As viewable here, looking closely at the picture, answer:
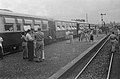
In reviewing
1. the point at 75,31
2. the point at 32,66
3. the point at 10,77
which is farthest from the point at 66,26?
the point at 10,77

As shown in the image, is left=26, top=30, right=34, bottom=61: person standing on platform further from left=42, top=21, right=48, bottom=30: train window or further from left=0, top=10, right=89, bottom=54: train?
left=42, top=21, right=48, bottom=30: train window

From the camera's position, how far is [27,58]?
11.6m

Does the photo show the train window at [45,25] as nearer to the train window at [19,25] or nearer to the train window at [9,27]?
the train window at [19,25]

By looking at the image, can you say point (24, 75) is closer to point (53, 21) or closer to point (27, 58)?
point (27, 58)

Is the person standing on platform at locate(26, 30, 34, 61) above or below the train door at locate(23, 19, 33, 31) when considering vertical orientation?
below

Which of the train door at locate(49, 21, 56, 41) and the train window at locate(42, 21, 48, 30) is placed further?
the train door at locate(49, 21, 56, 41)

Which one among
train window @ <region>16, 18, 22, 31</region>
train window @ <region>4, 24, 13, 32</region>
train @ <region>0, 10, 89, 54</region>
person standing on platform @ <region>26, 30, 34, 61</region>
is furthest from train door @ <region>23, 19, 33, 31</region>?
person standing on platform @ <region>26, 30, 34, 61</region>

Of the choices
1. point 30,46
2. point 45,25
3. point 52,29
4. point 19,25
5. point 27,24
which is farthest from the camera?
point 52,29

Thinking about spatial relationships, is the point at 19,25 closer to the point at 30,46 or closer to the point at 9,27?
the point at 9,27

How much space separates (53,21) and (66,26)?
5623 millimetres

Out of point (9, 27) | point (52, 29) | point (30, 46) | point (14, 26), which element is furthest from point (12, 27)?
point (52, 29)

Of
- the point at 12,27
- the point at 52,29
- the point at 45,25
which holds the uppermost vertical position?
the point at 45,25

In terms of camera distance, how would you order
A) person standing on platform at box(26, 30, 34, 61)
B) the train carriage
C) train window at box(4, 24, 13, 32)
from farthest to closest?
train window at box(4, 24, 13, 32) < the train carriage < person standing on platform at box(26, 30, 34, 61)

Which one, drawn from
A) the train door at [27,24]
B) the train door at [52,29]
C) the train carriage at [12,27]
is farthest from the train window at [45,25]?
the train door at [27,24]
